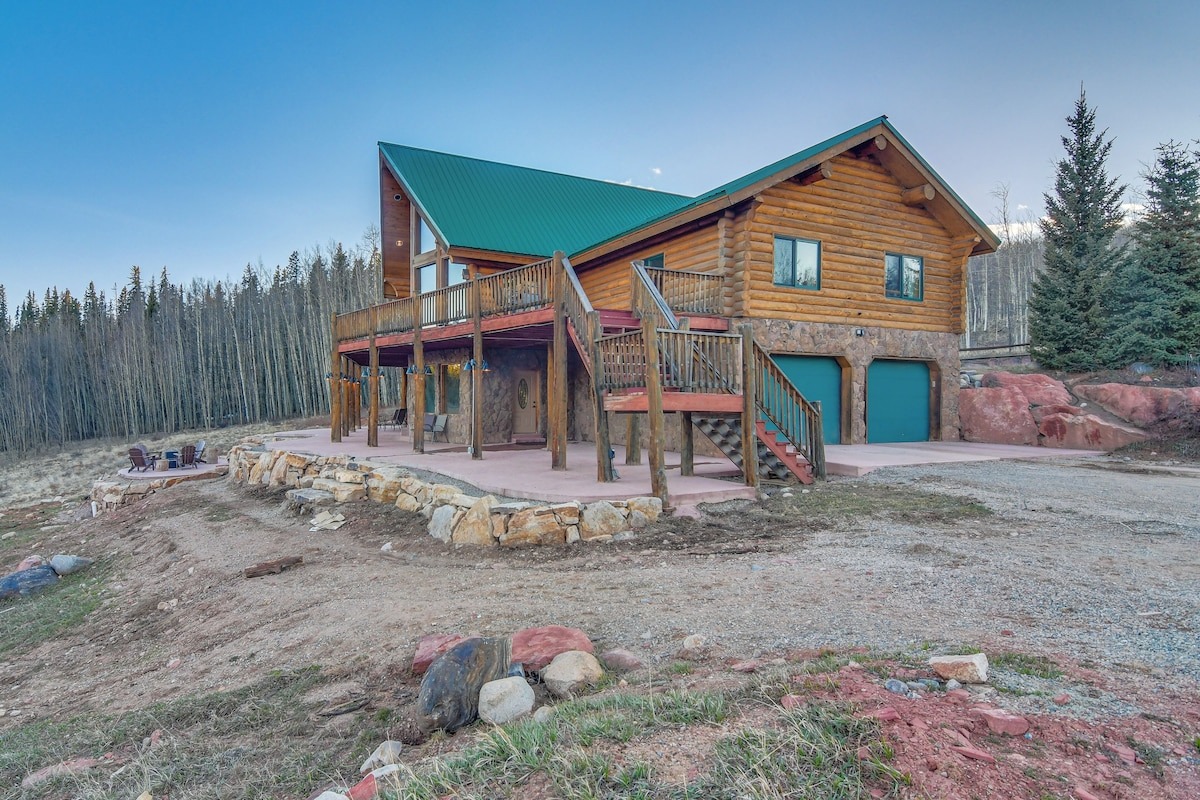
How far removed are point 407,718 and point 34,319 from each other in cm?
7205

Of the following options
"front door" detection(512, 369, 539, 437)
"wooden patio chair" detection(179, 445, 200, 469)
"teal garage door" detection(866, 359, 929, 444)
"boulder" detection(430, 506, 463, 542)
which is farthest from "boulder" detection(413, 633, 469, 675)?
"wooden patio chair" detection(179, 445, 200, 469)

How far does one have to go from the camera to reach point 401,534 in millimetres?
9086

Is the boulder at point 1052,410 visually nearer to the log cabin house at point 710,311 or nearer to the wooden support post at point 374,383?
the log cabin house at point 710,311

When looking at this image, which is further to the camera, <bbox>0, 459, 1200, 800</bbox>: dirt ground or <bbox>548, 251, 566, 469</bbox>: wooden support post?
<bbox>548, 251, 566, 469</bbox>: wooden support post

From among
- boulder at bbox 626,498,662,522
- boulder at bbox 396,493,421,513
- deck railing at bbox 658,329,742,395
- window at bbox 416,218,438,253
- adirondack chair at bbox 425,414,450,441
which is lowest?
boulder at bbox 396,493,421,513

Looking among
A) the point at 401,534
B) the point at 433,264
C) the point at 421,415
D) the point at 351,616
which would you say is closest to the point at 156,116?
the point at 433,264

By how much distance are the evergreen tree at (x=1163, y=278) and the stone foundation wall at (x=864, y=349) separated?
5839mm

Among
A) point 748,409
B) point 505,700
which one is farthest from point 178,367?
point 505,700

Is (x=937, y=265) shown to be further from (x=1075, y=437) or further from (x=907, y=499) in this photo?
(x=907, y=499)

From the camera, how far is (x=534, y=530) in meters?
7.84

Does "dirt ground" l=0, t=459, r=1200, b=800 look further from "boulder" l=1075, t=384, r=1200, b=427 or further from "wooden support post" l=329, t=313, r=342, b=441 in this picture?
"wooden support post" l=329, t=313, r=342, b=441

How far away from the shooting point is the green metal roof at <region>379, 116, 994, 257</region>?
16.4m

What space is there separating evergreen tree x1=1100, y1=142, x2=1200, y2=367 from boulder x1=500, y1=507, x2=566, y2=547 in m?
18.3

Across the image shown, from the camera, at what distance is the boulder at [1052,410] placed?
48.3ft
